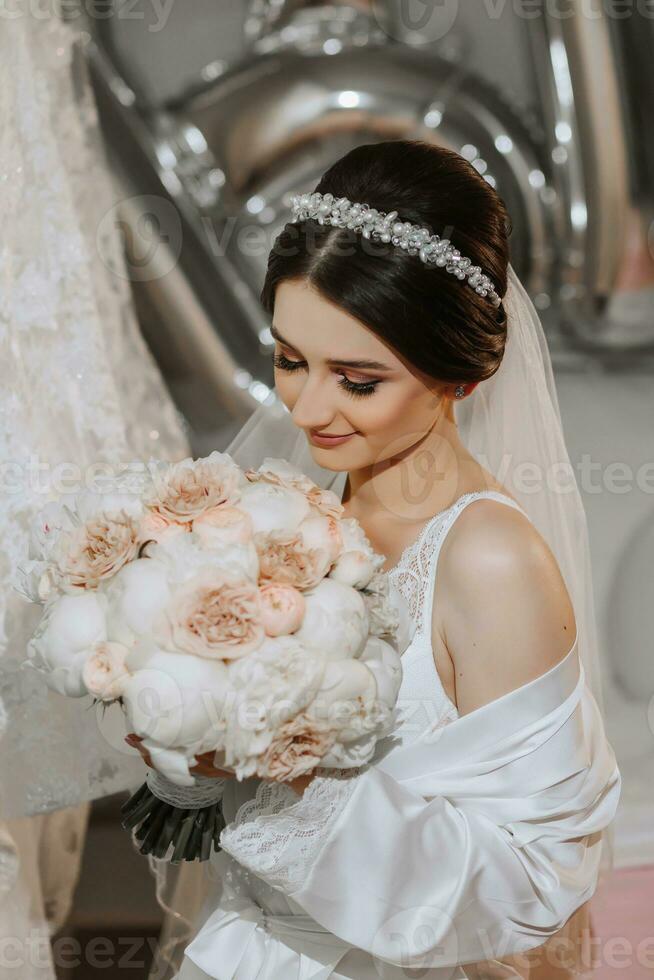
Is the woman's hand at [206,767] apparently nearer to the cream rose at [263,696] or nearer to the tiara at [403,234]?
the cream rose at [263,696]

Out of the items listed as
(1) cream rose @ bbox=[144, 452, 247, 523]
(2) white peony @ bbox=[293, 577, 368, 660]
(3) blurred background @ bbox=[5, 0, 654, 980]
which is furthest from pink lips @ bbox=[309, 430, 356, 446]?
(3) blurred background @ bbox=[5, 0, 654, 980]

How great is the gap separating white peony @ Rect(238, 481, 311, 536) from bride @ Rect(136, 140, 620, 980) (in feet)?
0.65

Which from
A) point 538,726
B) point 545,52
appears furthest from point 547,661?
point 545,52

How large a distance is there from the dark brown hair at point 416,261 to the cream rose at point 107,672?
0.56 meters

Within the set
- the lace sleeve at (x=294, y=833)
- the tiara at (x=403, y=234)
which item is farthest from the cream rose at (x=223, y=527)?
the tiara at (x=403, y=234)

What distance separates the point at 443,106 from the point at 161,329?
4.58 ft

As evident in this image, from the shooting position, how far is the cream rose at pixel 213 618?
3.72 feet

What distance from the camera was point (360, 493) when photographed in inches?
66.9

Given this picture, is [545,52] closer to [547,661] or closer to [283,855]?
[547,661]

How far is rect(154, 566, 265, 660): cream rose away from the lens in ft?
3.72

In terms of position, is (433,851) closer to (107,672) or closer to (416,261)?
(107,672)

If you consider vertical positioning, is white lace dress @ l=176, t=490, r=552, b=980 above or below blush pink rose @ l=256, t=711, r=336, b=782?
below

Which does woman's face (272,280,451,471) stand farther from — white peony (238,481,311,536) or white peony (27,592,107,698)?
white peony (27,592,107,698)

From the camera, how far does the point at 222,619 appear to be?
115cm
